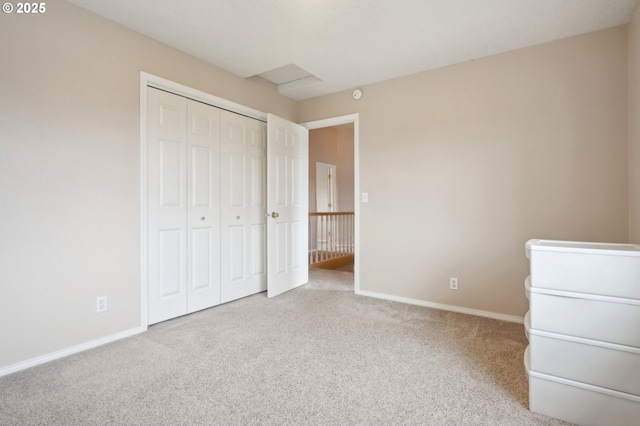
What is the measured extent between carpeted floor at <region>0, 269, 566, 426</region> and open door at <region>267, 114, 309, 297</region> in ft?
2.88

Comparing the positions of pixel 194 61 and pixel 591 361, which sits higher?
pixel 194 61

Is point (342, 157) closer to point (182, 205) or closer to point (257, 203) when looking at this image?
point (257, 203)

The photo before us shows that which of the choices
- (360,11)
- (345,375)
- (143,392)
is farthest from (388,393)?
(360,11)

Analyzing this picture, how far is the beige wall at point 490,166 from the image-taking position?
7.83 feet

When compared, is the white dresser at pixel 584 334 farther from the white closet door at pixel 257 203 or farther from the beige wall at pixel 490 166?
the white closet door at pixel 257 203

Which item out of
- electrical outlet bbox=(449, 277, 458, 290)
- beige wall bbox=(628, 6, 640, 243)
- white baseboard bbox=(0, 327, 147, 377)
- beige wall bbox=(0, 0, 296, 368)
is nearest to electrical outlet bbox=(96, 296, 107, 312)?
beige wall bbox=(0, 0, 296, 368)

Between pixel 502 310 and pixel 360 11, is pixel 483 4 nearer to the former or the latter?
pixel 360 11

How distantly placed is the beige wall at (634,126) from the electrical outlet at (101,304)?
387 cm

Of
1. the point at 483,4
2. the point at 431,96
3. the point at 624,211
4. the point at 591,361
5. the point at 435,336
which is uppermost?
the point at 483,4

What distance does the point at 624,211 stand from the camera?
7.57ft

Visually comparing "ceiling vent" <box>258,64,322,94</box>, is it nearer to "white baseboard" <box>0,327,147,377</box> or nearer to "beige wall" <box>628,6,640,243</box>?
"beige wall" <box>628,6,640,243</box>

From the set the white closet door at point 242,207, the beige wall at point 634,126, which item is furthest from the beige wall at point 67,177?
the beige wall at point 634,126

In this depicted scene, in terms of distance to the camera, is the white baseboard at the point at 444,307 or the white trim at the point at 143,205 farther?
the white baseboard at the point at 444,307

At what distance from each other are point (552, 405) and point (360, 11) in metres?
2.64
